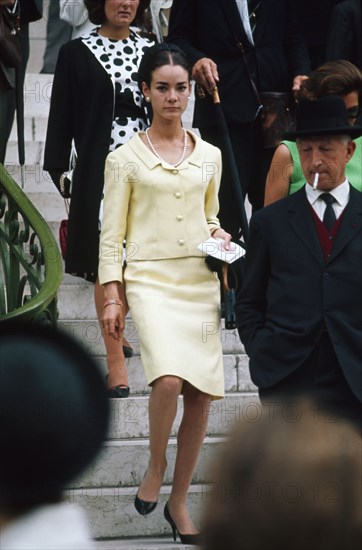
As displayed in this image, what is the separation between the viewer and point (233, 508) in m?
1.46

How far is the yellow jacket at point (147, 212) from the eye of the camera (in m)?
5.24

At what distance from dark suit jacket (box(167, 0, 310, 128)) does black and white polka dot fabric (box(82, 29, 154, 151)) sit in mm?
328

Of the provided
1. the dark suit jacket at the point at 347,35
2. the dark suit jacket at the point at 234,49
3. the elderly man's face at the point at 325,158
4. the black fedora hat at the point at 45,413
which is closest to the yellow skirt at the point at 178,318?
the elderly man's face at the point at 325,158

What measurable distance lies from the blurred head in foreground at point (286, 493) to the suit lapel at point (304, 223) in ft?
9.12

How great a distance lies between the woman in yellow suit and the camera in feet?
16.7

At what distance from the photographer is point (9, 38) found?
711 cm

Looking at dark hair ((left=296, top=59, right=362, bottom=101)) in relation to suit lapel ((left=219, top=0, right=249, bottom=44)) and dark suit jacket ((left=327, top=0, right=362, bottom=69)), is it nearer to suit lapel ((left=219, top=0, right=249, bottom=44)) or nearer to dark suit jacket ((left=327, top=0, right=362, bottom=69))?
suit lapel ((left=219, top=0, right=249, bottom=44))

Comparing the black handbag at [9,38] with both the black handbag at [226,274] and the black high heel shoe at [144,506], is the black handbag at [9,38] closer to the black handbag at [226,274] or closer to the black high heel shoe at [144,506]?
the black handbag at [226,274]

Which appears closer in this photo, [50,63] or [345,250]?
[345,250]

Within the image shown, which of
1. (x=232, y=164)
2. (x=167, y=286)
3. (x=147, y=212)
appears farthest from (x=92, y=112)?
(x=167, y=286)

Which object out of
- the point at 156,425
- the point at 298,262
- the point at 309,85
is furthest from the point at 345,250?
the point at 156,425

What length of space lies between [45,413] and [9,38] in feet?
18.2

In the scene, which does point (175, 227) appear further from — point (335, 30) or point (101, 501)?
point (335, 30)

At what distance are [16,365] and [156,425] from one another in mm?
3292
